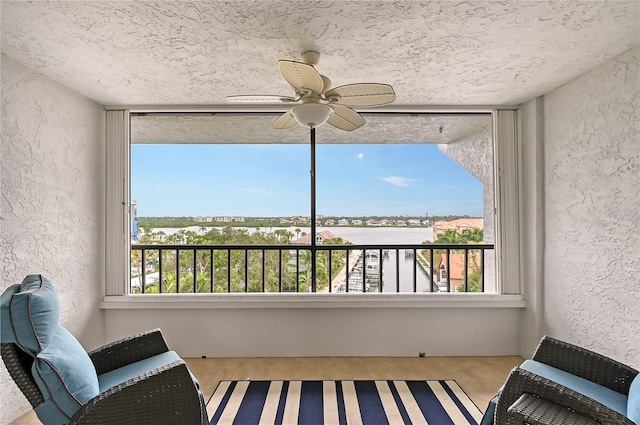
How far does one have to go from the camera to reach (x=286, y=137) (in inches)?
134

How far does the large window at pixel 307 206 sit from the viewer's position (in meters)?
3.37

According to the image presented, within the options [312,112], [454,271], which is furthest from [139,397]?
[454,271]

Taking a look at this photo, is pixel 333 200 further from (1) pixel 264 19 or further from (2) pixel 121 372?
(2) pixel 121 372

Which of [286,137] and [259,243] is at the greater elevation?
[286,137]

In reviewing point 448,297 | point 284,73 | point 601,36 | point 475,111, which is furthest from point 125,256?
point 601,36

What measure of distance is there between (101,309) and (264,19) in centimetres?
295

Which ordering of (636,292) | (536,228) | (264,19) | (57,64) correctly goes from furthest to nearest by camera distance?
(536,228) → (57,64) → (636,292) → (264,19)

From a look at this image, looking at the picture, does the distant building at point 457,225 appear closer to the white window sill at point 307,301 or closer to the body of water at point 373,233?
the body of water at point 373,233

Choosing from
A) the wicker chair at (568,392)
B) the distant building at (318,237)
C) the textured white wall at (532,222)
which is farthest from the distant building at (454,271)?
the wicker chair at (568,392)

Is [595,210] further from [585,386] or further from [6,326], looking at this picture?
[6,326]

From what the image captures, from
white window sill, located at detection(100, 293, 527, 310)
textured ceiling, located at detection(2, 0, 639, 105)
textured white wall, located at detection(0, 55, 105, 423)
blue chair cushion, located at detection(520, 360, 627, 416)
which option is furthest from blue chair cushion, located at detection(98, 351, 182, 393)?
blue chair cushion, located at detection(520, 360, 627, 416)

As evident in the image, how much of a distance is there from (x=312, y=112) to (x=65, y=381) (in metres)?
1.75

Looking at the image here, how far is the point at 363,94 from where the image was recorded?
6.12 ft

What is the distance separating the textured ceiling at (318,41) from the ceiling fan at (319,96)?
0.94 ft
